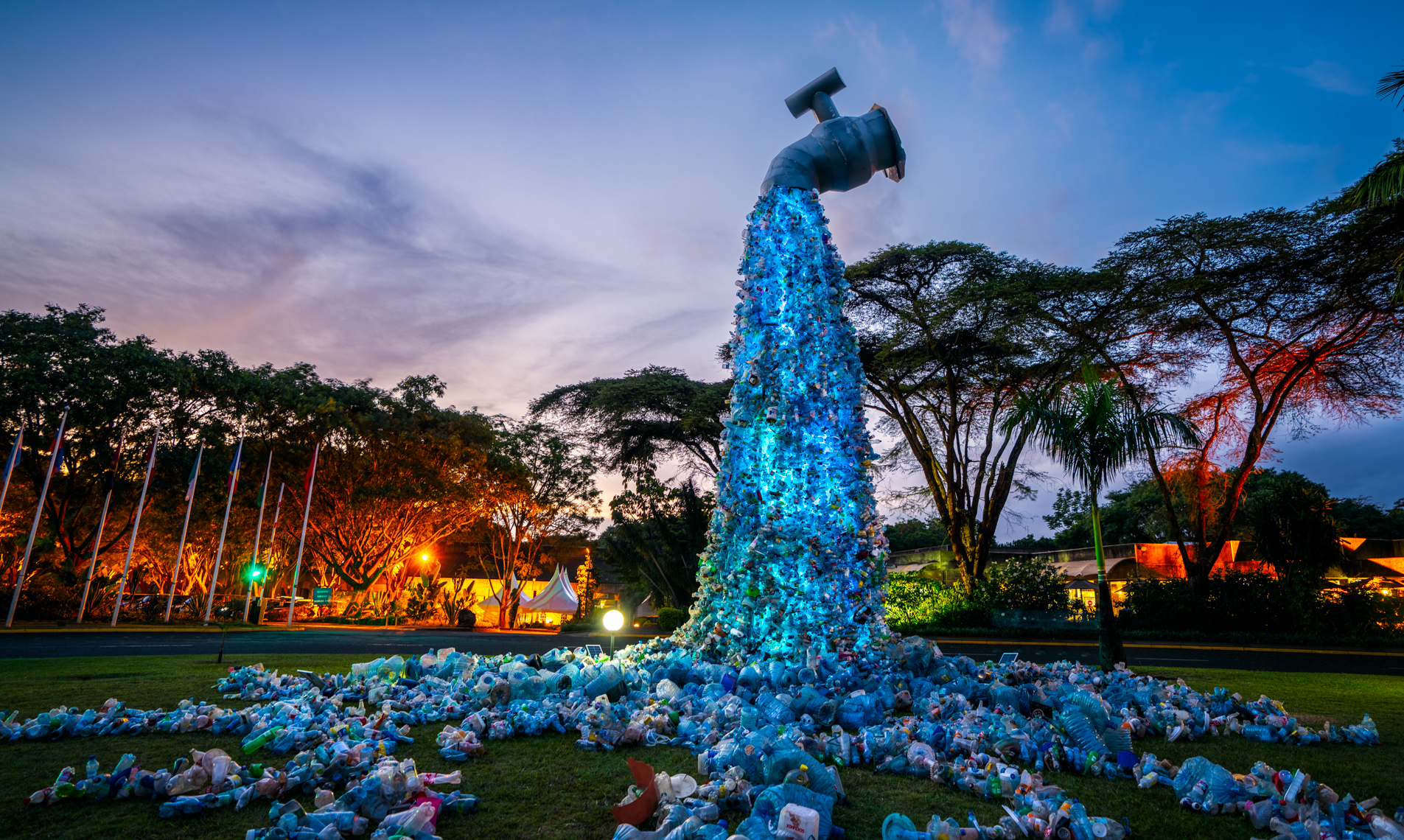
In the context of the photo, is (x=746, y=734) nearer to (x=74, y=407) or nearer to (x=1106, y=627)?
(x=1106, y=627)

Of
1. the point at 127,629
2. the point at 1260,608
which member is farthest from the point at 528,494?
the point at 1260,608

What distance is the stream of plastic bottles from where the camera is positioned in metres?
2.70

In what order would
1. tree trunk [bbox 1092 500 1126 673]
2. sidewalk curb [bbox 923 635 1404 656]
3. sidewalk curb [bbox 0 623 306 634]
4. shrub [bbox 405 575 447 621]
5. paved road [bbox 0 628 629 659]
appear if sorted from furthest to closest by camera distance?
shrub [bbox 405 575 447 621] → sidewalk curb [bbox 0 623 306 634] → sidewalk curb [bbox 923 635 1404 656] → paved road [bbox 0 628 629 659] → tree trunk [bbox 1092 500 1126 673]

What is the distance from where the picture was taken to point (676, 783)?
2.96 m

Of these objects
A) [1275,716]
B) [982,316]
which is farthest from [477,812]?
[982,316]

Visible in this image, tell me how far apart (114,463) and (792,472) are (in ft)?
78.7

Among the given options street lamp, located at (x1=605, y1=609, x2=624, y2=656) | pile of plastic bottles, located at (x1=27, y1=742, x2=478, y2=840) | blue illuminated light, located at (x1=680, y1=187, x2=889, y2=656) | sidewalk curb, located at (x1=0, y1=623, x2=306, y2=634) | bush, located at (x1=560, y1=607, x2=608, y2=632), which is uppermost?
blue illuminated light, located at (x1=680, y1=187, x2=889, y2=656)

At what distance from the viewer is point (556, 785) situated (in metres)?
3.27

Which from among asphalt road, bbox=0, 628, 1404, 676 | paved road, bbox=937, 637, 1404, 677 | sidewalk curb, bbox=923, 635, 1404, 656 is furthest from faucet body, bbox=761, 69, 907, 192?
sidewalk curb, bbox=923, 635, 1404, 656

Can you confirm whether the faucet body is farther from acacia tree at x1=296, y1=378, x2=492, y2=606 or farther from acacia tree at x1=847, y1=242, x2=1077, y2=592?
acacia tree at x1=296, y1=378, x2=492, y2=606

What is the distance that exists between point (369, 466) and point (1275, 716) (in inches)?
1015

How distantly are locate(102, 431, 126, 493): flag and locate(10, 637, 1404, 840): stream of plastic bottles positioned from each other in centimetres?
1802

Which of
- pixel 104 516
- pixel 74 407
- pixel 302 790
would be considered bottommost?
pixel 302 790

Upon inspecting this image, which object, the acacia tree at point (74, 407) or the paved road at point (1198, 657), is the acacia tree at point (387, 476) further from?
the paved road at point (1198, 657)
